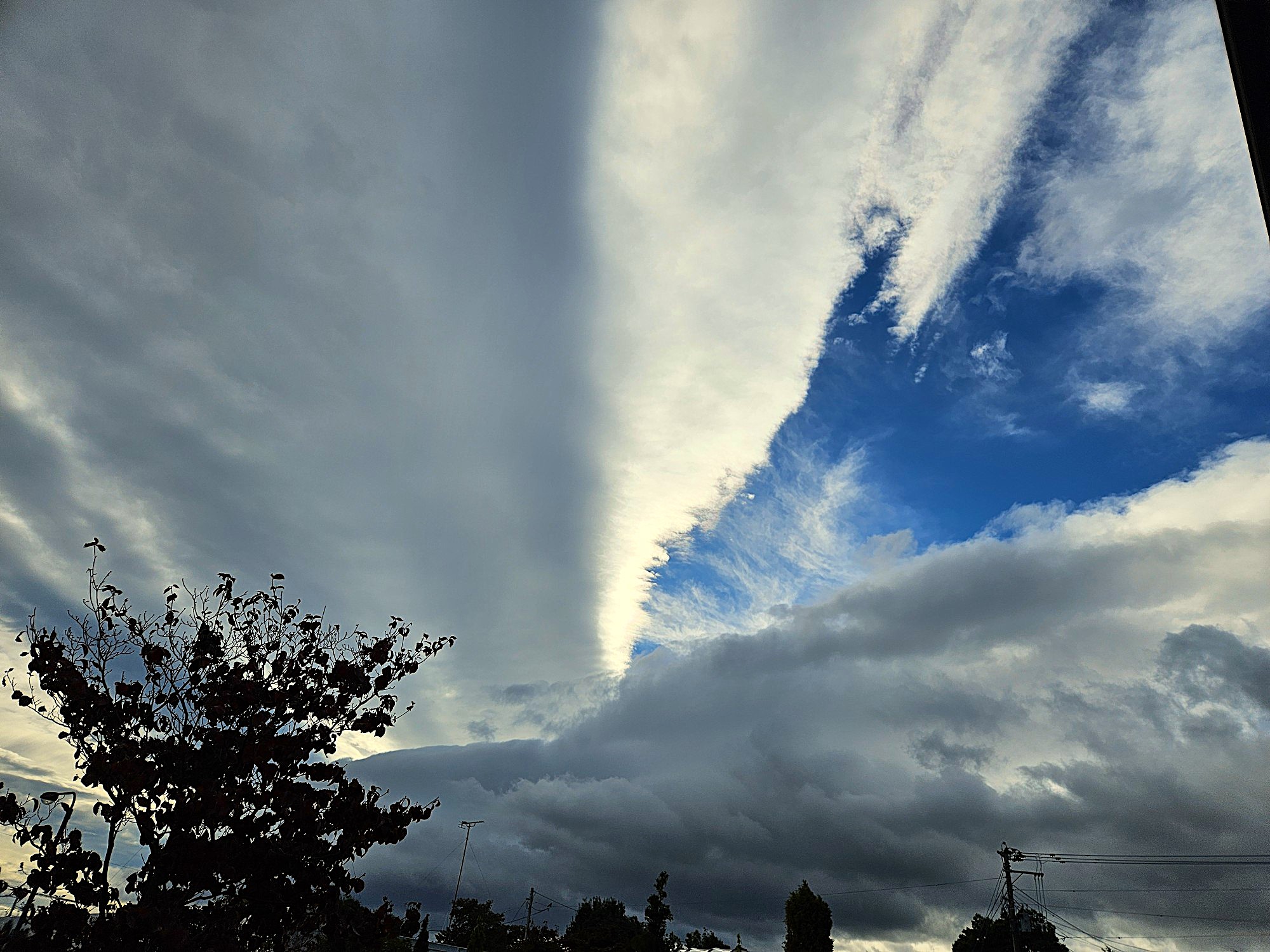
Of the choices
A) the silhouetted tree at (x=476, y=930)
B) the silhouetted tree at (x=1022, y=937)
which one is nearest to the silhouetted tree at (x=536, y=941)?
the silhouetted tree at (x=476, y=930)

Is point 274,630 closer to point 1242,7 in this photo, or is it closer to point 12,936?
point 12,936

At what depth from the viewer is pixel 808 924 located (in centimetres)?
6619

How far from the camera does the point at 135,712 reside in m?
9.03

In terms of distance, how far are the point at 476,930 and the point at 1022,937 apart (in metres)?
68.2

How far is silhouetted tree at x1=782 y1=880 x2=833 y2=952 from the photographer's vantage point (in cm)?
6538

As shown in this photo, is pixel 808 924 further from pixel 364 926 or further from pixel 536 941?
pixel 364 926

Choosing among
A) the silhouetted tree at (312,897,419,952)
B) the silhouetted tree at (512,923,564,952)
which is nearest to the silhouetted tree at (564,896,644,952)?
the silhouetted tree at (512,923,564,952)

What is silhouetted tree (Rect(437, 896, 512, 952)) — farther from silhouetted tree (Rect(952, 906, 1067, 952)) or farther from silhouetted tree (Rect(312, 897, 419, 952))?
silhouetted tree (Rect(312, 897, 419, 952))

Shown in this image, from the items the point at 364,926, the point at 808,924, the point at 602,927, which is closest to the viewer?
the point at 364,926

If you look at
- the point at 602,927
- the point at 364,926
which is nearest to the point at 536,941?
the point at 602,927

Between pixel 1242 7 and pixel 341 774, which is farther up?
pixel 1242 7

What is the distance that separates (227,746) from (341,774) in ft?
5.50

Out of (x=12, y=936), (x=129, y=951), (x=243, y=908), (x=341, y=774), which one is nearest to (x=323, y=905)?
(x=243, y=908)

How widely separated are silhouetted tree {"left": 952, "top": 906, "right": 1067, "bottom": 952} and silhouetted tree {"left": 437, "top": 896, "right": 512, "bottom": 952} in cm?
5971
